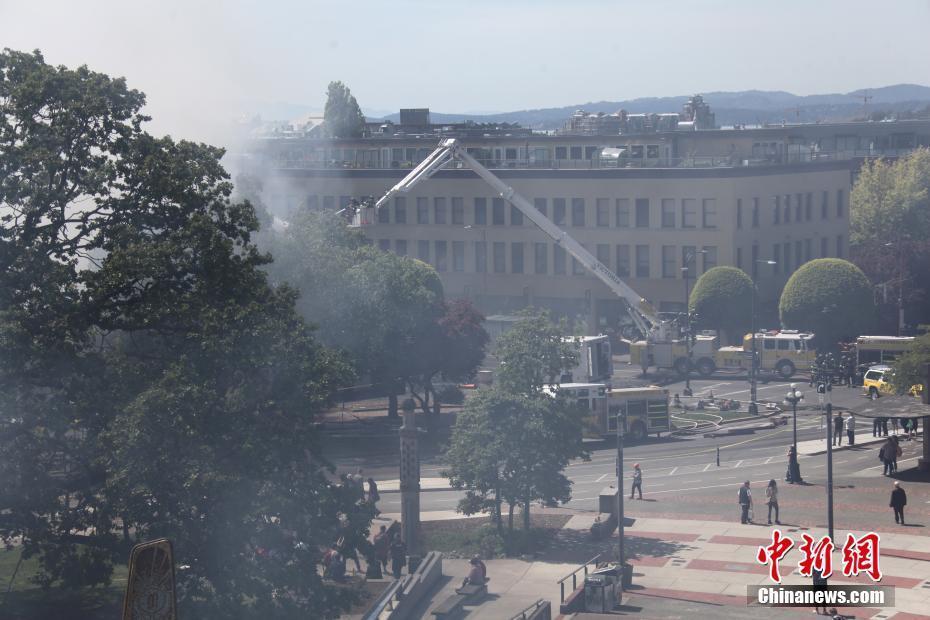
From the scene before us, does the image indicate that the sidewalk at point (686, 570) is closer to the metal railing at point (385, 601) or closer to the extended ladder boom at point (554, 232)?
the metal railing at point (385, 601)

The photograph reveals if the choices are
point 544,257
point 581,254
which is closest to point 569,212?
point 544,257

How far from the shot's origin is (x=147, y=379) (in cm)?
2373

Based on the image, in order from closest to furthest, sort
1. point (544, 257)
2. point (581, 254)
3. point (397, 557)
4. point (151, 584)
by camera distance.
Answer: point (151, 584) < point (397, 557) < point (581, 254) < point (544, 257)

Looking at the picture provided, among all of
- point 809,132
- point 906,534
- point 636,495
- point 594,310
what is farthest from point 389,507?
point 809,132

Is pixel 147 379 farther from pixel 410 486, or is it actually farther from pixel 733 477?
pixel 733 477

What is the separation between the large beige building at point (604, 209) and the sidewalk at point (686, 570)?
143 feet

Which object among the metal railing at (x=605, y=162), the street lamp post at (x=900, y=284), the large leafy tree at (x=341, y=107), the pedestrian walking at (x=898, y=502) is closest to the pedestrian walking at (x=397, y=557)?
the pedestrian walking at (x=898, y=502)

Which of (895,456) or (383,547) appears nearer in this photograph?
(383,547)

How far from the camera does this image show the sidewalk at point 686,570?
27.8 m

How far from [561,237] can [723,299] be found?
992 cm

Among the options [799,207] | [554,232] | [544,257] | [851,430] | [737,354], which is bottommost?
[737,354]

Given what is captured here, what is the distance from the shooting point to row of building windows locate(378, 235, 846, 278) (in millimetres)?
79569

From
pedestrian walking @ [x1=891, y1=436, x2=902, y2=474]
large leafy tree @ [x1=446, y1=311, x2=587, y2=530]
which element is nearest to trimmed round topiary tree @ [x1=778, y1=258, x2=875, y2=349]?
pedestrian walking @ [x1=891, y1=436, x2=902, y2=474]

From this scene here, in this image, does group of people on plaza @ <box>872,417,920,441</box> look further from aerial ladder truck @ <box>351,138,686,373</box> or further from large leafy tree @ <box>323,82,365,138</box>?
large leafy tree @ <box>323,82,365,138</box>
